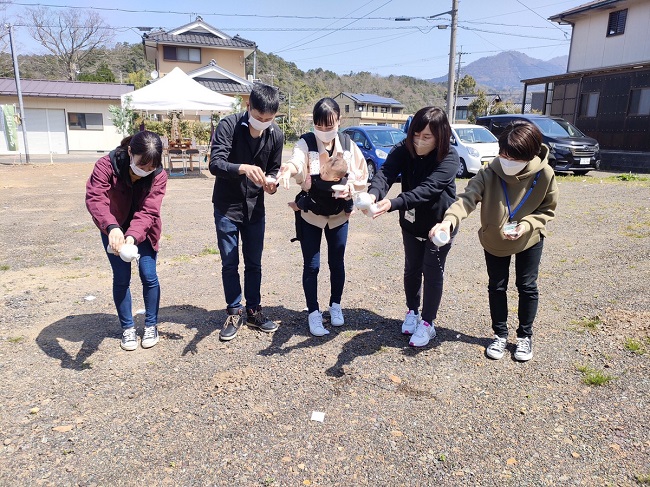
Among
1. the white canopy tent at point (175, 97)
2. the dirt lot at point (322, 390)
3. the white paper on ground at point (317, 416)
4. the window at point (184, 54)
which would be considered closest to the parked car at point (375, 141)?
the white canopy tent at point (175, 97)

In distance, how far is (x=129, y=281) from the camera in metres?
3.16

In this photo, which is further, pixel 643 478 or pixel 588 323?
pixel 588 323

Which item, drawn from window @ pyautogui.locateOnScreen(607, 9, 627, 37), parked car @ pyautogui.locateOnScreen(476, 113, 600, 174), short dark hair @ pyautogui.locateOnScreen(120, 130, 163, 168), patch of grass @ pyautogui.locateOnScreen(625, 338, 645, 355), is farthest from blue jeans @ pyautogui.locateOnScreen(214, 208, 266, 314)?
window @ pyautogui.locateOnScreen(607, 9, 627, 37)

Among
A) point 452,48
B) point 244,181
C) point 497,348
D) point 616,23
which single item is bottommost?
point 497,348

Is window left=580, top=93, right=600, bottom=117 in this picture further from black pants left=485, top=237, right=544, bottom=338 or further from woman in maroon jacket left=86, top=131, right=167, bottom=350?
woman in maroon jacket left=86, top=131, right=167, bottom=350

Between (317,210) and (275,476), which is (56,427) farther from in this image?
(317,210)

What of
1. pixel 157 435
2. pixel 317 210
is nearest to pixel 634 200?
pixel 317 210

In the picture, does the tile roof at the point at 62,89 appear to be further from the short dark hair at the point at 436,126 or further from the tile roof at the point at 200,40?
the short dark hair at the point at 436,126

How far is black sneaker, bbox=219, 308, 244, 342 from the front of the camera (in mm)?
3370

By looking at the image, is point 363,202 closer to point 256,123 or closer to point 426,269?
point 426,269

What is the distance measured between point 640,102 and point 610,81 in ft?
5.43

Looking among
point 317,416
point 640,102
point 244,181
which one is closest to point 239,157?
point 244,181

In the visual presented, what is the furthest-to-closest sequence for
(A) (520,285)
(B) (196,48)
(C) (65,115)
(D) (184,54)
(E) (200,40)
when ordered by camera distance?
(D) (184,54)
(B) (196,48)
(E) (200,40)
(C) (65,115)
(A) (520,285)

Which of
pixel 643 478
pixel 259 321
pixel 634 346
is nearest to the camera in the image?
pixel 643 478
